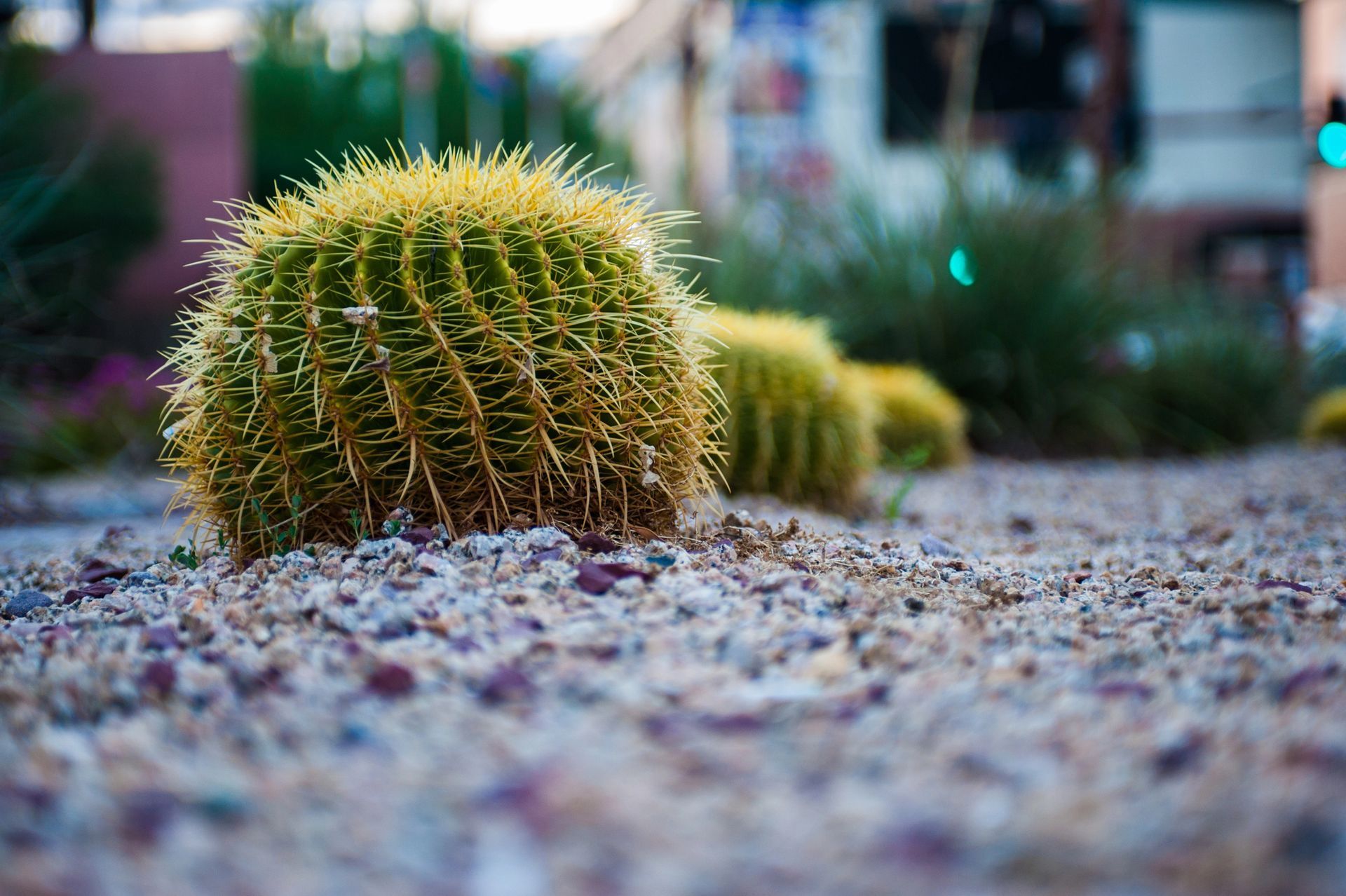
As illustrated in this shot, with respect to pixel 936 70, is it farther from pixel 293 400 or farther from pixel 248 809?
pixel 248 809

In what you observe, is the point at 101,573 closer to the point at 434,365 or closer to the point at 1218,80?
the point at 434,365

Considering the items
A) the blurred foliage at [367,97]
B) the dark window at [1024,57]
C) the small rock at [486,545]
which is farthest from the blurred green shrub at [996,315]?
the blurred foliage at [367,97]

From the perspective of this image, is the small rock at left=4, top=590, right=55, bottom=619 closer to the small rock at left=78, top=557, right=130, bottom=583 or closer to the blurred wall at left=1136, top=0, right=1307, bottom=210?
the small rock at left=78, top=557, right=130, bottom=583

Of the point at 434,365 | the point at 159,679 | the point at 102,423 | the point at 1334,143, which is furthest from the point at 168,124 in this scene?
the point at 159,679

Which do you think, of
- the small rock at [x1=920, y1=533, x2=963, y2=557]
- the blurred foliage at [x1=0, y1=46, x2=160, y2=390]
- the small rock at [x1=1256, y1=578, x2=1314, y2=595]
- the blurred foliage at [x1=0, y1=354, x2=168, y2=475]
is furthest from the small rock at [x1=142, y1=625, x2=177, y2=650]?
the blurred foliage at [x1=0, y1=46, x2=160, y2=390]

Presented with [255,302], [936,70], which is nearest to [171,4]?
[936,70]

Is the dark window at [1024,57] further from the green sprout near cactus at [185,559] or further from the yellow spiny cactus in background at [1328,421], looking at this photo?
the green sprout near cactus at [185,559]

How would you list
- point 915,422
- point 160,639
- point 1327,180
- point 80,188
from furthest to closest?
point 1327,180 < point 80,188 < point 915,422 < point 160,639
